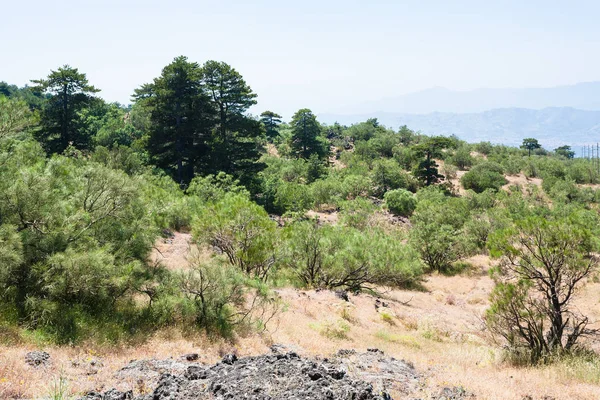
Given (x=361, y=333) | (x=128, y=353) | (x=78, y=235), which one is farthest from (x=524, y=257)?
(x=78, y=235)

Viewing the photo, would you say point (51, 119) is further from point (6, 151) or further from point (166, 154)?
point (6, 151)

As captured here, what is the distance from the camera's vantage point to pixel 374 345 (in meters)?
12.8

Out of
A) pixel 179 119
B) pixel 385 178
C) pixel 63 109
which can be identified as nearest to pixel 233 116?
pixel 179 119

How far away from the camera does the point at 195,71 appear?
1453 inches

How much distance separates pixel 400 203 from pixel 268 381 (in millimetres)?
40877

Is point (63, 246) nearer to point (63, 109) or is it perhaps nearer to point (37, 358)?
point (37, 358)

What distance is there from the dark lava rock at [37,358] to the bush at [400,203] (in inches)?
1624

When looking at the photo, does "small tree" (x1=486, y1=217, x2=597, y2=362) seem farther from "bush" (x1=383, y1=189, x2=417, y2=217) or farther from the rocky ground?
"bush" (x1=383, y1=189, x2=417, y2=217)

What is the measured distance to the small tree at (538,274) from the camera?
1126 cm

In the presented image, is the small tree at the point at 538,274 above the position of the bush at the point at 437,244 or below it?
above

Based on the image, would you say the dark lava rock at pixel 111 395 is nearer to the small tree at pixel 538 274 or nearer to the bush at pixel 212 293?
the bush at pixel 212 293

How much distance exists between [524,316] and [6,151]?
15752 mm

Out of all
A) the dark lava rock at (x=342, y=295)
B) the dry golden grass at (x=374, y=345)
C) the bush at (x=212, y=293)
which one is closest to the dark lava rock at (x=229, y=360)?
the dry golden grass at (x=374, y=345)

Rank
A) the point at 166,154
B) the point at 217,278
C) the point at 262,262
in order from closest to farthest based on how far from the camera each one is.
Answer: the point at 217,278
the point at 262,262
the point at 166,154
